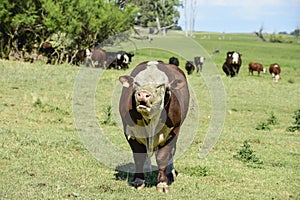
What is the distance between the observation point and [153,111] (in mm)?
6199

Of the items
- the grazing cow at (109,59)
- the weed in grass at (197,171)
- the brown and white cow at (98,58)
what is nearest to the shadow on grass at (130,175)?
the weed in grass at (197,171)

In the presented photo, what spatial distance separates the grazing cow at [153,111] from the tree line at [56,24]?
77.8 ft

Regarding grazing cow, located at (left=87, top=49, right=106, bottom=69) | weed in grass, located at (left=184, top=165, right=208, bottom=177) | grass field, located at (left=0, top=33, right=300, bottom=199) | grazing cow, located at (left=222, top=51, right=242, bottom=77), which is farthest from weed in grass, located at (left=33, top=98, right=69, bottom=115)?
grazing cow, located at (left=222, top=51, right=242, bottom=77)

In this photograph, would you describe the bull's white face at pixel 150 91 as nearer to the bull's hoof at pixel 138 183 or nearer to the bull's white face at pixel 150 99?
the bull's white face at pixel 150 99

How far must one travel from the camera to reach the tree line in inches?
1195

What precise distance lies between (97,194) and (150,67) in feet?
5.31

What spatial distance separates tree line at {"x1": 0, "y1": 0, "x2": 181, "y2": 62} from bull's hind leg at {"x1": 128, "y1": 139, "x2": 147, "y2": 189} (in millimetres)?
23644

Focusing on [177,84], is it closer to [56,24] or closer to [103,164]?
[103,164]

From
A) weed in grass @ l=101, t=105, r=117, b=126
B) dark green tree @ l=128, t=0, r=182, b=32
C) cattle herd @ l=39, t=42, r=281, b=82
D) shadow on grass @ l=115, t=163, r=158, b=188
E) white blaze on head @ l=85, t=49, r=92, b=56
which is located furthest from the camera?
dark green tree @ l=128, t=0, r=182, b=32

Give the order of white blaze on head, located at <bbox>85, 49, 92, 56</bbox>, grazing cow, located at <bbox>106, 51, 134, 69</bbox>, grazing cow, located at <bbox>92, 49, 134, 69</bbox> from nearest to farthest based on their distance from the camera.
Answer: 1. grazing cow, located at <bbox>92, 49, 134, 69</bbox>
2. grazing cow, located at <bbox>106, 51, 134, 69</bbox>
3. white blaze on head, located at <bbox>85, 49, 92, 56</bbox>

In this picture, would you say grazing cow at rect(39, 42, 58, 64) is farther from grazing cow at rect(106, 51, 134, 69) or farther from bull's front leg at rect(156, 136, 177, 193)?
bull's front leg at rect(156, 136, 177, 193)

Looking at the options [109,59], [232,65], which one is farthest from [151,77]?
[232,65]

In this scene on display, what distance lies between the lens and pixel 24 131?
34.9ft

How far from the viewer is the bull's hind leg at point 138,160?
6930mm
